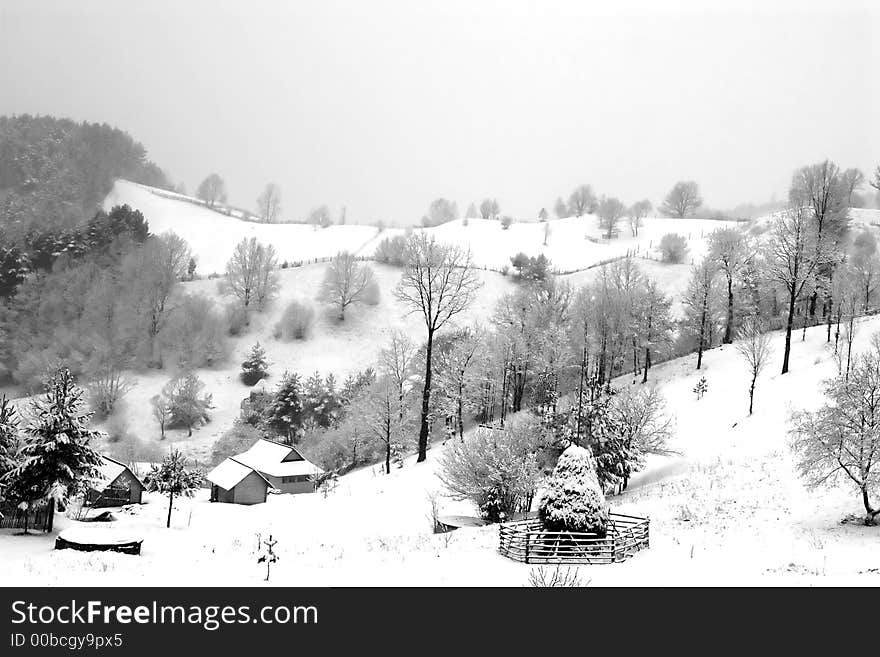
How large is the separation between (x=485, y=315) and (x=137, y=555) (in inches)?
2262

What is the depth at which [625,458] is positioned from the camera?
27.0m

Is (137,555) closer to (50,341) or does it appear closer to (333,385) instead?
(333,385)

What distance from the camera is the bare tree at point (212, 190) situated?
133m

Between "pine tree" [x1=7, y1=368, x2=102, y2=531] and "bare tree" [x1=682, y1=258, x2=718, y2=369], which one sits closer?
"pine tree" [x1=7, y1=368, x2=102, y2=531]

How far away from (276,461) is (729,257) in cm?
4151

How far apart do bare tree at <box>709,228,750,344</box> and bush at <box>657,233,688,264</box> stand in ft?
109

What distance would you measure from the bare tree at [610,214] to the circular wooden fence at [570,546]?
316 ft

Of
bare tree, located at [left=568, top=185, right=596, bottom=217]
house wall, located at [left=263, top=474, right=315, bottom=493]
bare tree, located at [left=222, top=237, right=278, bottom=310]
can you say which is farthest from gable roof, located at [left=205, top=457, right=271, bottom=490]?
bare tree, located at [left=568, top=185, right=596, bottom=217]

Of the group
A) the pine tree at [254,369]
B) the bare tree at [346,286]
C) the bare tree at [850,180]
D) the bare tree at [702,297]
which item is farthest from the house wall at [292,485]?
the bare tree at [850,180]

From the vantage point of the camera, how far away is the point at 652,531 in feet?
61.0

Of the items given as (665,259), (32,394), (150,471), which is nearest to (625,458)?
(150,471)

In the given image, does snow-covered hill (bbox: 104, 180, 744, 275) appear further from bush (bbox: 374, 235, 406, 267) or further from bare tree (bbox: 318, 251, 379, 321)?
bare tree (bbox: 318, 251, 379, 321)

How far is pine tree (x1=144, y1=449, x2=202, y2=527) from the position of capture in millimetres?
41309

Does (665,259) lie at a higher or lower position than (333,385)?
higher
